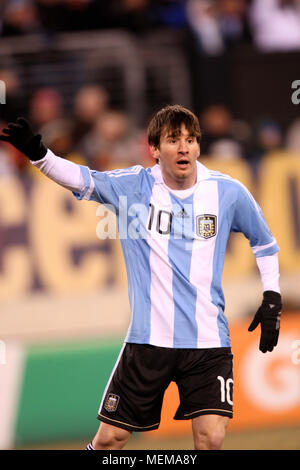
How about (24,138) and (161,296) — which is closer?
(24,138)

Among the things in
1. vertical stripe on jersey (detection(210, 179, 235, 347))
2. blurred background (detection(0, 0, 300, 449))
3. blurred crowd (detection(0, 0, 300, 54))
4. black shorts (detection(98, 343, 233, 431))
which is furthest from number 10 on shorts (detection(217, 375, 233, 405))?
blurred crowd (detection(0, 0, 300, 54))

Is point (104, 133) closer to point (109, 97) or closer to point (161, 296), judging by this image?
point (109, 97)

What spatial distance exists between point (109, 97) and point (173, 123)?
619cm

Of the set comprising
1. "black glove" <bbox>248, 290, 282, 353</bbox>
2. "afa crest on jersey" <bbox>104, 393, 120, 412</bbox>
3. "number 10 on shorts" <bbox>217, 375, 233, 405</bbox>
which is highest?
"black glove" <bbox>248, 290, 282, 353</bbox>

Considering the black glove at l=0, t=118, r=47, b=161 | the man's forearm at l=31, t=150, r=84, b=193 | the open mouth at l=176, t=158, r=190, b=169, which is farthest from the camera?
the open mouth at l=176, t=158, r=190, b=169

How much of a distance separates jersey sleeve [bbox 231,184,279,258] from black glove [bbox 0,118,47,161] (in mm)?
1189

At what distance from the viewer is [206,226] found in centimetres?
467

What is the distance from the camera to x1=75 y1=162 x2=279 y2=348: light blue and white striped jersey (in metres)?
4.63

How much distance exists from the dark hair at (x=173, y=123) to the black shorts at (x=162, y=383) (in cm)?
118

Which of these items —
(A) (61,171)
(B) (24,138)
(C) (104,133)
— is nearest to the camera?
(B) (24,138)

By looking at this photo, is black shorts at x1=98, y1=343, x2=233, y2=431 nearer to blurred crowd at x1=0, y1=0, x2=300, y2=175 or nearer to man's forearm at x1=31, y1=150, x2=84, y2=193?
man's forearm at x1=31, y1=150, x2=84, y2=193

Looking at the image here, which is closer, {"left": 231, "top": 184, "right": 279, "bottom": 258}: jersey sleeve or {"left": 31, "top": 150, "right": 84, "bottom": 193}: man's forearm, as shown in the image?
{"left": 31, "top": 150, "right": 84, "bottom": 193}: man's forearm

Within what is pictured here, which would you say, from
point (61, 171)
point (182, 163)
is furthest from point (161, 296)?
point (61, 171)
